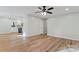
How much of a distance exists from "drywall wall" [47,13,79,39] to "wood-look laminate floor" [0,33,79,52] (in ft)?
0.24

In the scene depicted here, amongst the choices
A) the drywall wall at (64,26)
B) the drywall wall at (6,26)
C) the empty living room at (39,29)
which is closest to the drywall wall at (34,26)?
the empty living room at (39,29)

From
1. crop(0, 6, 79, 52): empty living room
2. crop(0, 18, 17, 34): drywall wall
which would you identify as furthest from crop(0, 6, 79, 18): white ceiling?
crop(0, 18, 17, 34): drywall wall

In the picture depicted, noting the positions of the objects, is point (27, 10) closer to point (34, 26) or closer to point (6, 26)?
point (34, 26)

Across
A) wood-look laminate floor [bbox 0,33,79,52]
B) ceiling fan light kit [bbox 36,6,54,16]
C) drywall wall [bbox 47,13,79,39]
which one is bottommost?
wood-look laminate floor [bbox 0,33,79,52]

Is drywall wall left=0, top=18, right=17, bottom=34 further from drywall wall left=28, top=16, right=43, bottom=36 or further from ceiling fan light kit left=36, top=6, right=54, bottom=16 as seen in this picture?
ceiling fan light kit left=36, top=6, right=54, bottom=16

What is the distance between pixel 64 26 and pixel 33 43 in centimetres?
48

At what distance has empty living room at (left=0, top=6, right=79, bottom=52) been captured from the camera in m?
1.14

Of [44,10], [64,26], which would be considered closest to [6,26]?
[44,10]

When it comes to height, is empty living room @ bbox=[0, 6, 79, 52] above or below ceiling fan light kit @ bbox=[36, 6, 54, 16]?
below

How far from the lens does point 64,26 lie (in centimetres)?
122

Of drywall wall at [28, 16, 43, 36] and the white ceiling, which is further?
drywall wall at [28, 16, 43, 36]
